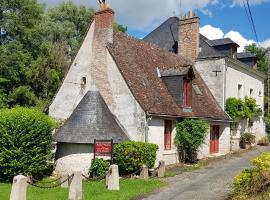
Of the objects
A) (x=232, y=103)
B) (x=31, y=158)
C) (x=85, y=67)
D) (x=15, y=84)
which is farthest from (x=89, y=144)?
(x=15, y=84)

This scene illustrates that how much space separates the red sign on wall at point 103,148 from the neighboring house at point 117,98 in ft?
2.10

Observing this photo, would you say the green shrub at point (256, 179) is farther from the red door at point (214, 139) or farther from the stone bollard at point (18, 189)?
the red door at point (214, 139)

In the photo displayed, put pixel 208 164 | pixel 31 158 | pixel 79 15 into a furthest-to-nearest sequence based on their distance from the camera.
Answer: pixel 79 15 → pixel 208 164 → pixel 31 158

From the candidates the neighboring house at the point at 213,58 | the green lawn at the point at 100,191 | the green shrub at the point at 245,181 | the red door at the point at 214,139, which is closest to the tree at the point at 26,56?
the neighboring house at the point at 213,58

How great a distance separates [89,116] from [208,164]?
7271 millimetres

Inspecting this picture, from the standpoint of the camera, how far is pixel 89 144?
17.2m

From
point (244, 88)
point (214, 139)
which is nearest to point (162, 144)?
point (214, 139)

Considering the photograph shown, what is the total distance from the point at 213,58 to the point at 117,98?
32.1 feet

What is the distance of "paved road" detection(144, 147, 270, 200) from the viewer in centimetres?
1276

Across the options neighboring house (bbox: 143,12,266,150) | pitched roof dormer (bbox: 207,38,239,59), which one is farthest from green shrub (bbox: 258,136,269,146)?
pitched roof dormer (bbox: 207,38,239,59)

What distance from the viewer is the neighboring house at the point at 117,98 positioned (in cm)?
1766

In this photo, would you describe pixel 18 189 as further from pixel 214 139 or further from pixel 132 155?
pixel 214 139

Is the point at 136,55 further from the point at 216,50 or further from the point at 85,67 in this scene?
the point at 216,50

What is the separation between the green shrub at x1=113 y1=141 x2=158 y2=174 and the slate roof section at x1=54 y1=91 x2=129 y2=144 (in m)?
0.78
